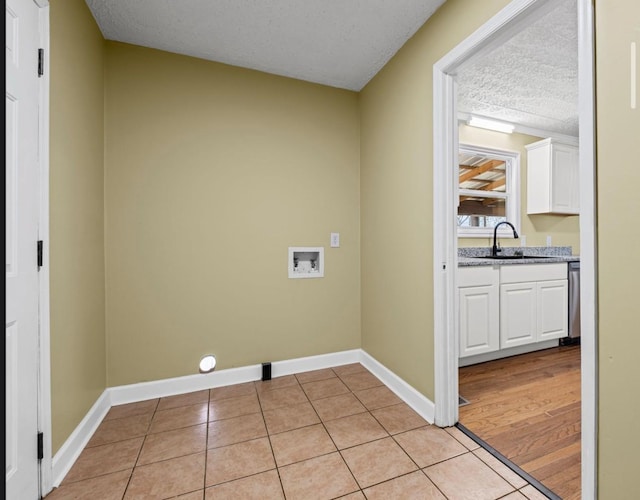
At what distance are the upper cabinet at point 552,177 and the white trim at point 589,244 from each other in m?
2.63

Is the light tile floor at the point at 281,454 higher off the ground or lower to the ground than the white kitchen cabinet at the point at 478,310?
lower

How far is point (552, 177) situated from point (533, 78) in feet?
4.27

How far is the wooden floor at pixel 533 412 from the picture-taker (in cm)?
143

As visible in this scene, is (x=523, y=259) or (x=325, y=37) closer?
(x=325, y=37)

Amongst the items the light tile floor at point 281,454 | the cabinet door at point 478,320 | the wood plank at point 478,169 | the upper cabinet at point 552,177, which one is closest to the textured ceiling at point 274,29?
the wood plank at point 478,169

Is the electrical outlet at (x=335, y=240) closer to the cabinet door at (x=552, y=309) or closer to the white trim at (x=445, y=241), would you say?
the white trim at (x=445, y=241)

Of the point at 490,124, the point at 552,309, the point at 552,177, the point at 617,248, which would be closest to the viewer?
the point at 617,248

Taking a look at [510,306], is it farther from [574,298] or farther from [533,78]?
[533,78]

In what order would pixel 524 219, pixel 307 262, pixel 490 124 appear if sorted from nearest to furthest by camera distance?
pixel 307 262
pixel 490 124
pixel 524 219

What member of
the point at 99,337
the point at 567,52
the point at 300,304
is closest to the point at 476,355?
the point at 300,304

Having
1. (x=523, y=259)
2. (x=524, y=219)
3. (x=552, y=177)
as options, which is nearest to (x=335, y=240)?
(x=523, y=259)

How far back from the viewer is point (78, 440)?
1.54 metres

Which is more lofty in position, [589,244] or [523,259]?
[589,244]

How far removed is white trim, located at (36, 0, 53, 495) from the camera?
4.18 feet
